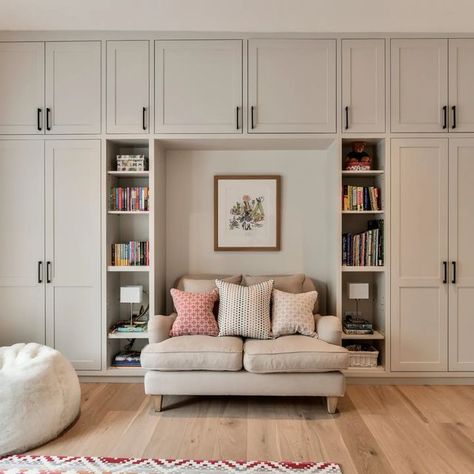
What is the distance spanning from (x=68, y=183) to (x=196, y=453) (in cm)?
231

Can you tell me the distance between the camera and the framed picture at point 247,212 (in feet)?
12.7

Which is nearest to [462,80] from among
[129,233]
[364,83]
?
[364,83]

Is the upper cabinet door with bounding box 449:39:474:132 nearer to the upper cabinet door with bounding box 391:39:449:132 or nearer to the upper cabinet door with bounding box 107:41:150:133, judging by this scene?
the upper cabinet door with bounding box 391:39:449:132

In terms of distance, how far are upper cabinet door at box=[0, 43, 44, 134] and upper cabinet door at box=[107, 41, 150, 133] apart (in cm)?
58

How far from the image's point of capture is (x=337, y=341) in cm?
312

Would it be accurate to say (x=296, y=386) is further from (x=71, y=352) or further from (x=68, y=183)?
(x=68, y=183)

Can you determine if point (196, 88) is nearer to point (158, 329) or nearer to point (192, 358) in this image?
point (158, 329)

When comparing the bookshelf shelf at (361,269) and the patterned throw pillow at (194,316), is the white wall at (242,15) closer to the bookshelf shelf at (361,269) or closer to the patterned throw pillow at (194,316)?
the bookshelf shelf at (361,269)

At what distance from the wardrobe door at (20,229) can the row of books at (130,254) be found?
23.7 inches

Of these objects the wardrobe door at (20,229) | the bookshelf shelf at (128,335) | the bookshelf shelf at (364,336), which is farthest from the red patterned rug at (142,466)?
the wardrobe door at (20,229)

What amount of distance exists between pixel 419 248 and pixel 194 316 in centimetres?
192

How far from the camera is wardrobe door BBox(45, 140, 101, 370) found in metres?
3.49

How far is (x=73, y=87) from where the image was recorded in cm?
348

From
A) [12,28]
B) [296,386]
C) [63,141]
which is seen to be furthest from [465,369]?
[12,28]
